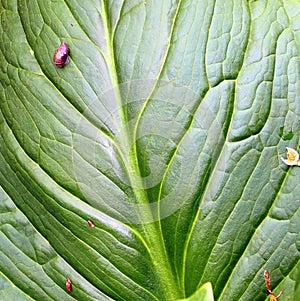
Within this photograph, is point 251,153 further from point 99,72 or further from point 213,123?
point 99,72

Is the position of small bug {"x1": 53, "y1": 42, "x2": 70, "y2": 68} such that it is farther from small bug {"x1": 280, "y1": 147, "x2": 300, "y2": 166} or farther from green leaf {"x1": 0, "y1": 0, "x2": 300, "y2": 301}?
small bug {"x1": 280, "y1": 147, "x2": 300, "y2": 166}

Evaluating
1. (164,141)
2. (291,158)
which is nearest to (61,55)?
(164,141)

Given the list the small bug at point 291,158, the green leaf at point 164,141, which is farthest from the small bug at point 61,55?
the small bug at point 291,158

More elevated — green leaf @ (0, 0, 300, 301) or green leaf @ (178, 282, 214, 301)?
green leaf @ (0, 0, 300, 301)

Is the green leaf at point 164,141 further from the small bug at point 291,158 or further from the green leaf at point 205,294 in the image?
the green leaf at point 205,294

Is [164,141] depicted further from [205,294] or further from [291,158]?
[205,294]

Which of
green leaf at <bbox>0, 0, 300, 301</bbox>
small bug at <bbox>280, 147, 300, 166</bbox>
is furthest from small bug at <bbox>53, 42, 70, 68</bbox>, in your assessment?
small bug at <bbox>280, 147, 300, 166</bbox>

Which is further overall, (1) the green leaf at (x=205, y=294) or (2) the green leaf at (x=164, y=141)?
(2) the green leaf at (x=164, y=141)

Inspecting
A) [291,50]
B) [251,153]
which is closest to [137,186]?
[251,153]
